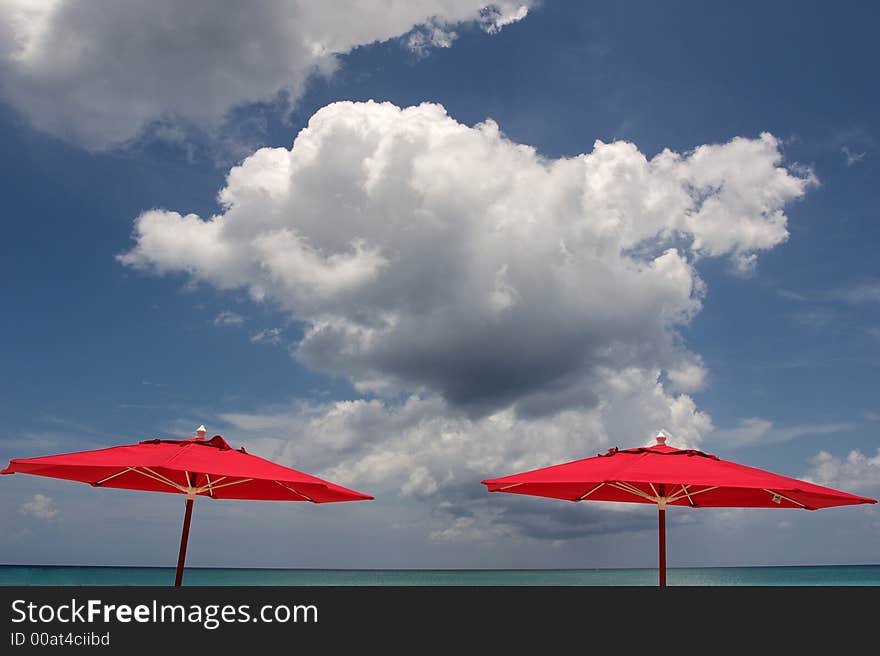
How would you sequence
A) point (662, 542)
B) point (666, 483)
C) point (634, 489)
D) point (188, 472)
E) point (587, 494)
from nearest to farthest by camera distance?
point (666, 483)
point (188, 472)
point (662, 542)
point (634, 489)
point (587, 494)

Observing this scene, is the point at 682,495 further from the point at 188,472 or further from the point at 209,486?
the point at 188,472

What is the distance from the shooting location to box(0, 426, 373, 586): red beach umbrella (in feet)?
27.5

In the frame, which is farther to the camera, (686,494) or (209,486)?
(686,494)

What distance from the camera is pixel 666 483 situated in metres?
8.27

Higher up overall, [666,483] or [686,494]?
[686,494]

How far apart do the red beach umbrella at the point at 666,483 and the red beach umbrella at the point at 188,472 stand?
2.59 meters

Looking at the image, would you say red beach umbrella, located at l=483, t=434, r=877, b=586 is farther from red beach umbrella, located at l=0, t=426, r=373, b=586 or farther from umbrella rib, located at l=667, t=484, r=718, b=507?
red beach umbrella, located at l=0, t=426, r=373, b=586

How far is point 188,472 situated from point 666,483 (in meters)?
5.93

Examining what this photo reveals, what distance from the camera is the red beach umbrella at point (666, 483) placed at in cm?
830

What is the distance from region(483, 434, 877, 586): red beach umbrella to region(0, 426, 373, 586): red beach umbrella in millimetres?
2588

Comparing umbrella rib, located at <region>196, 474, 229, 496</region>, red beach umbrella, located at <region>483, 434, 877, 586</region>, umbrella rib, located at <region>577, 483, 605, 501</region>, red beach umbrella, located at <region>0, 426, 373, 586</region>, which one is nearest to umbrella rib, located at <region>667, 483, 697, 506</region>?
red beach umbrella, located at <region>483, 434, 877, 586</region>

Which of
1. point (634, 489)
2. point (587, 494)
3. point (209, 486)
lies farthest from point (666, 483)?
point (209, 486)

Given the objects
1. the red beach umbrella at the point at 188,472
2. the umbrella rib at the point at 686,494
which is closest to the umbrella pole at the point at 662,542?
the umbrella rib at the point at 686,494
